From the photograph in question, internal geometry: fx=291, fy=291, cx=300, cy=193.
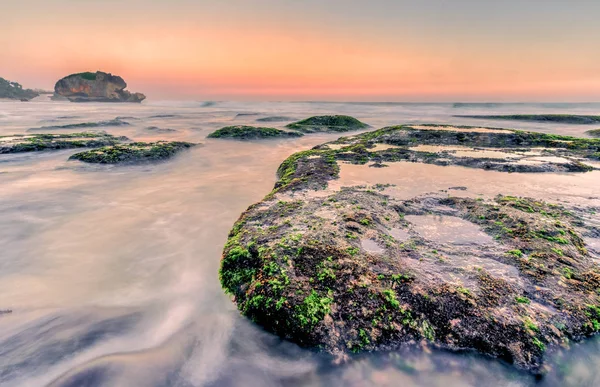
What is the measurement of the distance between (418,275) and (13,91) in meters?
136

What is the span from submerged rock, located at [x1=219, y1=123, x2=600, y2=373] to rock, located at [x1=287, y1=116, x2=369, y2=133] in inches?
547

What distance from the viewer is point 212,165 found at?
9.37 meters

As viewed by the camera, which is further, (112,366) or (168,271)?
(168,271)

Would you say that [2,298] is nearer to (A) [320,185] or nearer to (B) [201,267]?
(B) [201,267]

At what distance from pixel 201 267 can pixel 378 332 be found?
7.58ft

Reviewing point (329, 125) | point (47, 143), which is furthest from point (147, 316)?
point (329, 125)

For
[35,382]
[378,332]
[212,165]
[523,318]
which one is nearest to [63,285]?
[35,382]

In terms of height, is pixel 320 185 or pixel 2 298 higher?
pixel 320 185

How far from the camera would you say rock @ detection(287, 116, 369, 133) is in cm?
1797

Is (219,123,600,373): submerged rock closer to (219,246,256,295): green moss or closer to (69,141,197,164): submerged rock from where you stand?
(219,246,256,295): green moss

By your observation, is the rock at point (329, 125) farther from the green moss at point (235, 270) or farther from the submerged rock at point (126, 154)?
the green moss at point (235, 270)

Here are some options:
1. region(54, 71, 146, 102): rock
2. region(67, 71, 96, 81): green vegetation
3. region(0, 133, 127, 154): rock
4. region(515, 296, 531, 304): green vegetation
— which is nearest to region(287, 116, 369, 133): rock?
region(0, 133, 127, 154): rock

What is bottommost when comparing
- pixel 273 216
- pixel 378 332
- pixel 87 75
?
pixel 378 332

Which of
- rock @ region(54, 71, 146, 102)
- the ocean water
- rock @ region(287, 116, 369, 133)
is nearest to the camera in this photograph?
the ocean water
